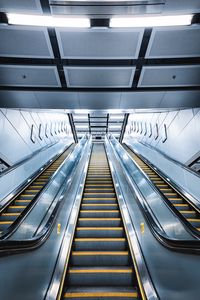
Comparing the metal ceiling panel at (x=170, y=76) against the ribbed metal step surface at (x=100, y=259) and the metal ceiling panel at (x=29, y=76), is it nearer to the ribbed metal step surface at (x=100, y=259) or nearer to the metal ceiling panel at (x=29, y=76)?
the metal ceiling panel at (x=29, y=76)

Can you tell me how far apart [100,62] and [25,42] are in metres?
1.68

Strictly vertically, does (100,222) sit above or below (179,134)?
below

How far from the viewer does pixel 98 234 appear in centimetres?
380

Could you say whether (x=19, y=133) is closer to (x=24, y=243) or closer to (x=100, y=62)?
(x=100, y=62)

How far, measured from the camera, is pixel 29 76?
5141mm

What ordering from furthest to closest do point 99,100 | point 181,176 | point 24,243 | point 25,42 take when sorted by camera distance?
1. point 99,100
2. point 181,176
3. point 25,42
4. point 24,243

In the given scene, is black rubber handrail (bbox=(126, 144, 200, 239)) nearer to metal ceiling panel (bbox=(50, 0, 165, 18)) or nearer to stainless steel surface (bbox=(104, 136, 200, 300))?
stainless steel surface (bbox=(104, 136, 200, 300))

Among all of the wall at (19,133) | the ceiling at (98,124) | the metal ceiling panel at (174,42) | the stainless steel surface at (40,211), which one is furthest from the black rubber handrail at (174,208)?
the ceiling at (98,124)

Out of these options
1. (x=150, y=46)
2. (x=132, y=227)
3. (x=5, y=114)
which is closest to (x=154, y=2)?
(x=150, y=46)

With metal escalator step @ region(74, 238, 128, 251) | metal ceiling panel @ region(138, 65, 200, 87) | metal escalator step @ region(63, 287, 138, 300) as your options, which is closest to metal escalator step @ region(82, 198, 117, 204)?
metal escalator step @ region(74, 238, 128, 251)

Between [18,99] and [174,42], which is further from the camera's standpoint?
[18,99]

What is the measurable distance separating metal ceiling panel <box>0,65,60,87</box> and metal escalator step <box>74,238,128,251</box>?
4006 mm

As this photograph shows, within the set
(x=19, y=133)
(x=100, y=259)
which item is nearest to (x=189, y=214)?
(x=100, y=259)

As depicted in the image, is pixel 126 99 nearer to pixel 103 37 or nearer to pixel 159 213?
pixel 103 37
